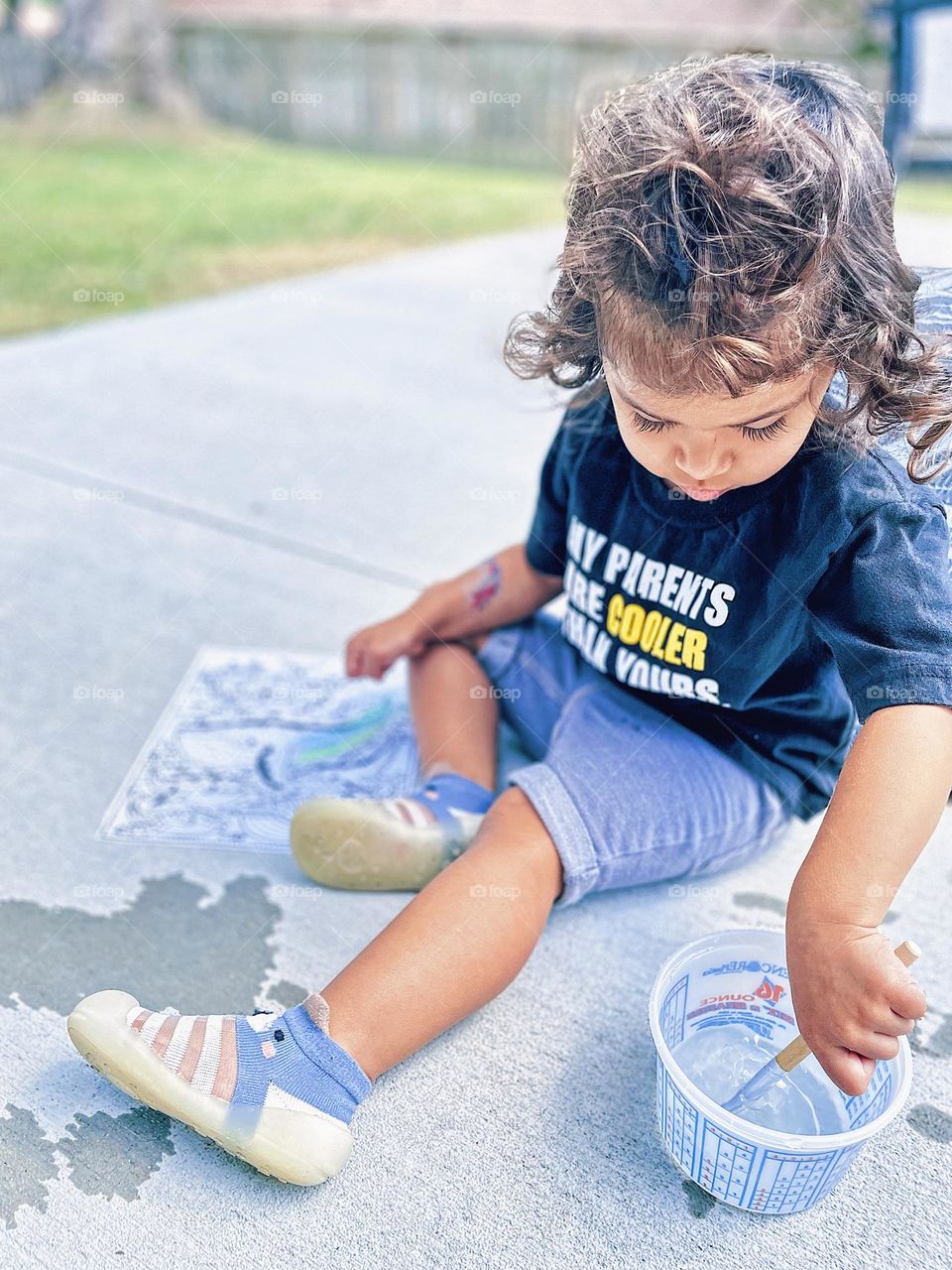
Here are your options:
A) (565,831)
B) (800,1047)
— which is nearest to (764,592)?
(565,831)

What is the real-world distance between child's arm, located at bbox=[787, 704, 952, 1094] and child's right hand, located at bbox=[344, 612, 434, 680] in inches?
26.4

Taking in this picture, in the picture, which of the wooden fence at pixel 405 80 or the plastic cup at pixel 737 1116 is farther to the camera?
the wooden fence at pixel 405 80

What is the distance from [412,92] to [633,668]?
907 centimetres

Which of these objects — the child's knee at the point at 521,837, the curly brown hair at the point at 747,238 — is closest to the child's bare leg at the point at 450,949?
the child's knee at the point at 521,837

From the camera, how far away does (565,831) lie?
1185mm

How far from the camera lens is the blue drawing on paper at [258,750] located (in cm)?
142

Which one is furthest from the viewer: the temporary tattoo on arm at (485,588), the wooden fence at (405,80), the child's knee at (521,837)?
the wooden fence at (405,80)

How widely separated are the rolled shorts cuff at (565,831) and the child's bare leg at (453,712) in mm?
227

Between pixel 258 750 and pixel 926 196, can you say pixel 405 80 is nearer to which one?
pixel 926 196

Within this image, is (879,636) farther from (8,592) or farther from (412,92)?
(412,92)

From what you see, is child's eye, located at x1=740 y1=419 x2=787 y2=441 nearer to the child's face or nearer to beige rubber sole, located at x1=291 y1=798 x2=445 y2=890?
the child's face

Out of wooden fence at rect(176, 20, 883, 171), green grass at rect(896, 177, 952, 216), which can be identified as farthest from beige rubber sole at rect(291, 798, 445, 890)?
wooden fence at rect(176, 20, 883, 171)

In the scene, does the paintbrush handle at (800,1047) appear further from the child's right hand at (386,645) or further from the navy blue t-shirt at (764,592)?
the child's right hand at (386,645)

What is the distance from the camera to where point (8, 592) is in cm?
189
